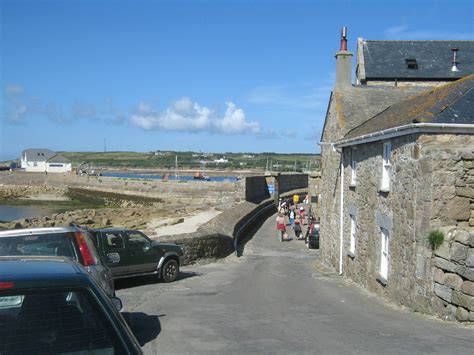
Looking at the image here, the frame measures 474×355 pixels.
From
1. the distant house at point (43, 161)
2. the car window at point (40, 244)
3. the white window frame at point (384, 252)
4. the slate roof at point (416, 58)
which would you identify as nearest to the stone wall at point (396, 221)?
the white window frame at point (384, 252)

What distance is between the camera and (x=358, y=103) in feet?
73.2

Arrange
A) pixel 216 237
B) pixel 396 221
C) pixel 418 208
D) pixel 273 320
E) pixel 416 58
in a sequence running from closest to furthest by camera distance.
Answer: pixel 273 320 < pixel 418 208 < pixel 396 221 < pixel 216 237 < pixel 416 58

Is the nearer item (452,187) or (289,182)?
(452,187)

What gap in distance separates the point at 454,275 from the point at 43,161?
454 ft

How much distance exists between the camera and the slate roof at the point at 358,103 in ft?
69.2

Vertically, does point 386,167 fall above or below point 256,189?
above

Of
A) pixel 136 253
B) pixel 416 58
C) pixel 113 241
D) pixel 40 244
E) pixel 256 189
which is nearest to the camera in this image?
pixel 40 244

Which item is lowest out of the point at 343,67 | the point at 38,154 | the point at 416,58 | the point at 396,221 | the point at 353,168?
the point at 396,221

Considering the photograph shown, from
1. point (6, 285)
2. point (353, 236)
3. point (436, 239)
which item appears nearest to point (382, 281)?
point (436, 239)

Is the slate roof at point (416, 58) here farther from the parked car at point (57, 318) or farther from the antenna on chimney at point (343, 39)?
the parked car at point (57, 318)

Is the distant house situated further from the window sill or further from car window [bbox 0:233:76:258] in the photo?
car window [bbox 0:233:76:258]

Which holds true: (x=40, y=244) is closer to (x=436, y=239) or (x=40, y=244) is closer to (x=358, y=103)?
(x=436, y=239)

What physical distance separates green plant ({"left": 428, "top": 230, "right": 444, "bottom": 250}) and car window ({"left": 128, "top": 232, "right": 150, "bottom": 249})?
686 centimetres

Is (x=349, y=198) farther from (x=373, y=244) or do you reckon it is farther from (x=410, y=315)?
(x=410, y=315)
